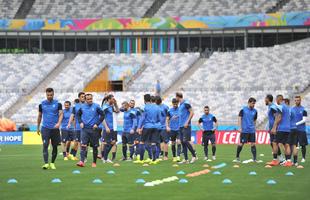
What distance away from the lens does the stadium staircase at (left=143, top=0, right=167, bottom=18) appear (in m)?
70.7

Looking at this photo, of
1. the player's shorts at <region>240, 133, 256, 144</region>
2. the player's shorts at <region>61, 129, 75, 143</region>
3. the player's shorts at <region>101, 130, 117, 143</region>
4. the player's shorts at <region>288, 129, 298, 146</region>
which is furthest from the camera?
the player's shorts at <region>61, 129, 75, 143</region>

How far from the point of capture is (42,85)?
220 ft

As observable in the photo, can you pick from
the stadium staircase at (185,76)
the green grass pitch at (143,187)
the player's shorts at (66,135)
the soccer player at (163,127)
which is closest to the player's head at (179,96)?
the soccer player at (163,127)

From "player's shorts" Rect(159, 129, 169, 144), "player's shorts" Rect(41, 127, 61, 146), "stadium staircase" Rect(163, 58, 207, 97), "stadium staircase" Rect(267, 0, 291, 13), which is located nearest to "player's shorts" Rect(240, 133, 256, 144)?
"player's shorts" Rect(159, 129, 169, 144)

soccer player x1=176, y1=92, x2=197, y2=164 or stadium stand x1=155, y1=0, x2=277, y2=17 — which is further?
stadium stand x1=155, y1=0, x2=277, y2=17

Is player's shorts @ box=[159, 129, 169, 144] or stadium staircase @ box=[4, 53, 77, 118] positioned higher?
stadium staircase @ box=[4, 53, 77, 118]

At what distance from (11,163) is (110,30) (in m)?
44.6

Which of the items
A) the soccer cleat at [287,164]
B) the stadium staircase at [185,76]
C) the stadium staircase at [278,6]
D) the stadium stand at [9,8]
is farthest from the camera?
the stadium stand at [9,8]

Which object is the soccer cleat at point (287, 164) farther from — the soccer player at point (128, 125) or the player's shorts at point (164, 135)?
the soccer player at point (128, 125)

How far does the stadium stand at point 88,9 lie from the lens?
233ft

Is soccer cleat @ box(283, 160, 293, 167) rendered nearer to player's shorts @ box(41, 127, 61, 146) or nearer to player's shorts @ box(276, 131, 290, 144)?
player's shorts @ box(276, 131, 290, 144)

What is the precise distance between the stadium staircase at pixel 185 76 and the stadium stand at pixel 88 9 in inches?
273

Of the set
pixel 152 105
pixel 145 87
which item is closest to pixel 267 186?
pixel 152 105

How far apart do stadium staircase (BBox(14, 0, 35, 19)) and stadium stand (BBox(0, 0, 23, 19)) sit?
278 mm
